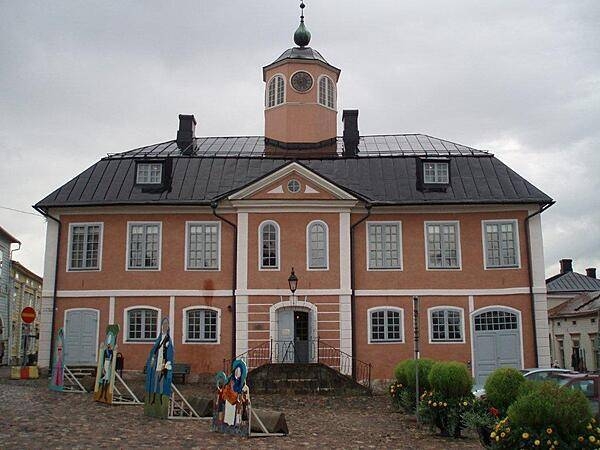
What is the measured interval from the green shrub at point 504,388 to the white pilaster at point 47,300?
1699 centimetres

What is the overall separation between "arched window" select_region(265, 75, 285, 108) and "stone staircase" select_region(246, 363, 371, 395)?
1275cm

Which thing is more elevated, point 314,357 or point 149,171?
point 149,171

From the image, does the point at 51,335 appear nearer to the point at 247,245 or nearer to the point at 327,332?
the point at 247,245

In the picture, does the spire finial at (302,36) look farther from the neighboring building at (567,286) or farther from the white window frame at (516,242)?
the neighboring building at (567,286)

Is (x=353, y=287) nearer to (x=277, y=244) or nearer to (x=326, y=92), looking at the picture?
(x=277, y=244)

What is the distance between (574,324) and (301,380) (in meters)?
26.3

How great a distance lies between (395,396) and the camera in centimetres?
1647

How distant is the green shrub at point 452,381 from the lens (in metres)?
13.0

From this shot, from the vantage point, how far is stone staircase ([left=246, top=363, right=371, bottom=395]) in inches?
807

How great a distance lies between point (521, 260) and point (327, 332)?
7.07 metres

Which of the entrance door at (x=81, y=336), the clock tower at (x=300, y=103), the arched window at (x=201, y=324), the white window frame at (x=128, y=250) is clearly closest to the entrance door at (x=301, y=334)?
the arched window at (x=201, y=324)

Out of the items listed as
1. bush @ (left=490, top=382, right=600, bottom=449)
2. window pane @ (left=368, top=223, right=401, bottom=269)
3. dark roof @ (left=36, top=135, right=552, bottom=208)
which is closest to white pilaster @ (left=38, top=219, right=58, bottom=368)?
dark roof @ (left=36, top=135, right=552, bottom=208)

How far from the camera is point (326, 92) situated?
29.6 m

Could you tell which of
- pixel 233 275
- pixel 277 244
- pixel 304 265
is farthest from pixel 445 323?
pixel 233 275
